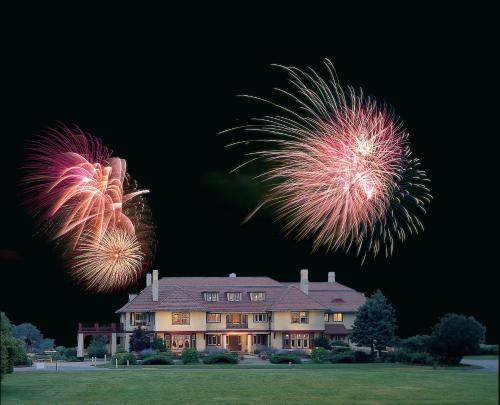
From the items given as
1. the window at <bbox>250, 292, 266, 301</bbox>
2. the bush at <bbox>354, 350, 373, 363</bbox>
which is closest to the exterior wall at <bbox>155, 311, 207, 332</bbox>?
the window at <bbox>250, 292, 266, 301</bbox>

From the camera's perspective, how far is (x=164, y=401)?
39.0m

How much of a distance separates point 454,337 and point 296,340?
3668cm

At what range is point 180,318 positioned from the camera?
98125mm

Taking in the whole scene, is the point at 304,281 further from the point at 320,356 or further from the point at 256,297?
the point at 320,356

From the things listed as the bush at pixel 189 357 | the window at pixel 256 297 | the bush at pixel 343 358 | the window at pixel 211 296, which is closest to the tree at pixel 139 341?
the bush at pixel 189 357

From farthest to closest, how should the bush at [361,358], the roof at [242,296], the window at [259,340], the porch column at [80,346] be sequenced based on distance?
the window at [259,340], the roof at [242,296], the porch column at [80,346], the bush at [361,358]

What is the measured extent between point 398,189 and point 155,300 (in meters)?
59.9

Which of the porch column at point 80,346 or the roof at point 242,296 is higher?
the roof at point 242,296

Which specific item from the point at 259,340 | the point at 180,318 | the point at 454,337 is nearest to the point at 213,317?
the point at 180,318

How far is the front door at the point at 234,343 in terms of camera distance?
10062 cm

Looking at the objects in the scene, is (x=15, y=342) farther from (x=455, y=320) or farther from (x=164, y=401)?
(x=455, y=320)

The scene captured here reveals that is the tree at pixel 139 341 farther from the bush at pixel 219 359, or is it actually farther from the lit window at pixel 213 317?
the bush at pixel 219 359

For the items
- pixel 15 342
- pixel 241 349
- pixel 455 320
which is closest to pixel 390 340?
pixel 455 320

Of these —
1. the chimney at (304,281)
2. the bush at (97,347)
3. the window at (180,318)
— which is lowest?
the bush at (97,347)
